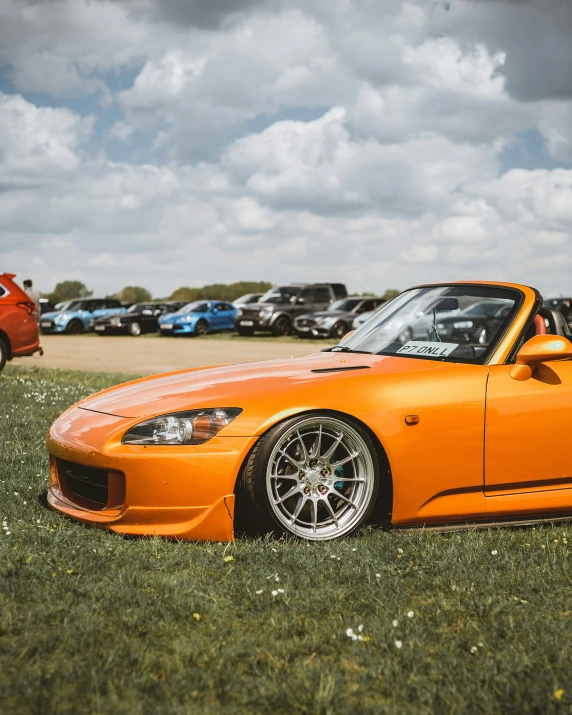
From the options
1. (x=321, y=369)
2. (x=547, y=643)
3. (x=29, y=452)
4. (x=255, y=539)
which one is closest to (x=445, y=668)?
(x=547, y=643)

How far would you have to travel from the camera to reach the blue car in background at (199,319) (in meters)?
33.9

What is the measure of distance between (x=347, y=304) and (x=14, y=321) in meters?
18.4

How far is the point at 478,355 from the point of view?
4.84m

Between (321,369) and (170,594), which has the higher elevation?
(321,369)

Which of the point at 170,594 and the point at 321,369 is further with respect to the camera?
the point at 321,369

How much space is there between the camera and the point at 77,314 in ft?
125

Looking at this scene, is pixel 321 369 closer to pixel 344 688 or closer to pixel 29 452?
pixel 344 688

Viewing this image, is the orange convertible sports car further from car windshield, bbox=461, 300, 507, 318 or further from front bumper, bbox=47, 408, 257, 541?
car windshield, bbox=461, 300, 507, 318

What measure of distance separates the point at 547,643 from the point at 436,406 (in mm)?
1555

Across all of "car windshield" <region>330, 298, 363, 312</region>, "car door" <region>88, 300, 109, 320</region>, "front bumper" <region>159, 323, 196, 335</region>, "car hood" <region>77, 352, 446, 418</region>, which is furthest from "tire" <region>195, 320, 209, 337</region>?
"car hood" <region>77, 352, 446, 418</region>

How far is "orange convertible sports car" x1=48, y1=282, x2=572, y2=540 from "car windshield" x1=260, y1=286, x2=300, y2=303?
2849 cm

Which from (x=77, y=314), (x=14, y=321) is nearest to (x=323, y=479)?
(x=14, y=321)

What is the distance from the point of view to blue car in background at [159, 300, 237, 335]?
111 ft

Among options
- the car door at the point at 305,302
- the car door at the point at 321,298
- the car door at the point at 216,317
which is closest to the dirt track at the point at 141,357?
the car door at the point at 305,302
